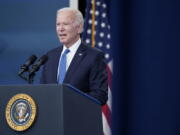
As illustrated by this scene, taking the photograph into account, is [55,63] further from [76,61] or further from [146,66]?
[146,66]

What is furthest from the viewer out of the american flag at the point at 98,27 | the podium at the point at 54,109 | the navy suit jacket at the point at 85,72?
the american flag at the point at 98,27

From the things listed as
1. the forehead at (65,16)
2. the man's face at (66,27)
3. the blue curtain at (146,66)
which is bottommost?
the blue curtain at (146,66)

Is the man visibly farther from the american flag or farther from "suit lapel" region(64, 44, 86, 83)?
the american flag

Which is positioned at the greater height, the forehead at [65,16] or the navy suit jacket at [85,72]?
the forehead at [65,16]

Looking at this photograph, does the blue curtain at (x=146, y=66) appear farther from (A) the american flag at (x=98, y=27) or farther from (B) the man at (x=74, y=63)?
(B) the man at (x=74, y=63)

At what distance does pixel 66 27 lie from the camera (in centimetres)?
316

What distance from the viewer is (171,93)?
4902mm

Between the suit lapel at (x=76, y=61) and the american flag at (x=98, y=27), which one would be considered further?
the american flag at (x=98, y=27)

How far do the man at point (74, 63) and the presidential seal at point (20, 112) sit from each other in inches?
23.8

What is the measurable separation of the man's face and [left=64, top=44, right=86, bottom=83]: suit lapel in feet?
0.28

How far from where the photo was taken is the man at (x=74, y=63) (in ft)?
10.2

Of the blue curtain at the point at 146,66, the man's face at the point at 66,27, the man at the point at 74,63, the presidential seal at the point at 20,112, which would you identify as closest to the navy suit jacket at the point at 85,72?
the man at the point at 74,63

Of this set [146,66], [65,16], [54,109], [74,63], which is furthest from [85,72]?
[146,66]

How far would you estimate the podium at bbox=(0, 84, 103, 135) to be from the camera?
2.45 metres
